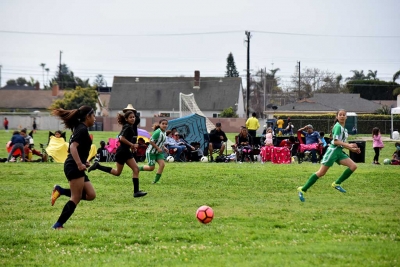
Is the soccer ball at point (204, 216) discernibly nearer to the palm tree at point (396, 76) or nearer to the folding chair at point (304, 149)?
the folding chair at point (304, 149)

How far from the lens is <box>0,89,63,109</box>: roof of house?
10944 centimetres

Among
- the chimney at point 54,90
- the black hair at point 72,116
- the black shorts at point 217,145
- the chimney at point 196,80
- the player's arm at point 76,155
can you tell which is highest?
the chimney at point 196,80

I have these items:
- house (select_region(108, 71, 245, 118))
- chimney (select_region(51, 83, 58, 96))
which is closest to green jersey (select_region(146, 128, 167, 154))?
house (select_region(108, 71, 245, 118))

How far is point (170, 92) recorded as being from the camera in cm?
9838

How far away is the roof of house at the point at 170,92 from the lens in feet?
318

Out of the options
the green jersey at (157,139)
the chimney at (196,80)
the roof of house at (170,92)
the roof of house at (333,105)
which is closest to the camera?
the green jersey at (157,139)

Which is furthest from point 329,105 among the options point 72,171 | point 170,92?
point 72,171

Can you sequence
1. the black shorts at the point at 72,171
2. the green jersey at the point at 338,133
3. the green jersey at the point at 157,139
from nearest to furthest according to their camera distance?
the black shorts at the point at 72,171
the green jersey at the point at 338,133
the green jersey at the point at 157,139

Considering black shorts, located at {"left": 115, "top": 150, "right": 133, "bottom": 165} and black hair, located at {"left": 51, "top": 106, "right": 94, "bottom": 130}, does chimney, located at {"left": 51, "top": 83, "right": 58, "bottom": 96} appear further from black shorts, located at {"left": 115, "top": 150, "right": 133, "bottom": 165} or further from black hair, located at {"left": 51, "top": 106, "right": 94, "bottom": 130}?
black hair, located at {"left": 51, "top": 106, "right": 94, "bottom": 130}

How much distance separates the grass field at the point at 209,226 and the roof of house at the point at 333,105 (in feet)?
199

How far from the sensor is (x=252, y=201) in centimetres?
1449

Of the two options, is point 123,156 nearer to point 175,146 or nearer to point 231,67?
point 175,146

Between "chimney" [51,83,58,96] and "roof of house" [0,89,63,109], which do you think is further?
"chimney" [51,83,58,96]

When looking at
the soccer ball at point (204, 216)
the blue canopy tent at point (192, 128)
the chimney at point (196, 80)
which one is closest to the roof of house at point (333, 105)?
the chimney at point (196, 80)
